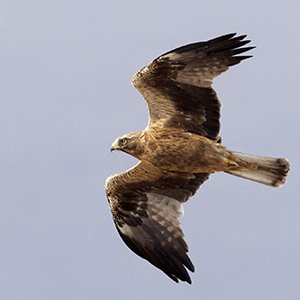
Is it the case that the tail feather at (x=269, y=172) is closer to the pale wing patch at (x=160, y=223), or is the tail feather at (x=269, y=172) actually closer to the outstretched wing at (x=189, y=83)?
the outstretched wing at (x=189, y=83)

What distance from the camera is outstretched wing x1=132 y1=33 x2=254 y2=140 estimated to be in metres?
10.7

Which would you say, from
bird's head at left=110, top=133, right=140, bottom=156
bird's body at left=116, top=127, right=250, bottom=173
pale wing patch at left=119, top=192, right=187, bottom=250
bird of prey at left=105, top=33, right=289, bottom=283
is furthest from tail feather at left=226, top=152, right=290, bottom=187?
bird's head at left=110, top=133, right=140, bottom=156

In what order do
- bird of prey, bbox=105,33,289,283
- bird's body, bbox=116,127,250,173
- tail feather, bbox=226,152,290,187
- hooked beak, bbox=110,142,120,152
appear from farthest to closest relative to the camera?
tail feather, bbox=226,152,290,187
hooked beak, bbox=110,142,120,152
bird's body, bbox=116,127,250,173
bird of prey, bbox=105,33,289,283

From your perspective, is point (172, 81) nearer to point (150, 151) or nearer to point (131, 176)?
point (150, 151)

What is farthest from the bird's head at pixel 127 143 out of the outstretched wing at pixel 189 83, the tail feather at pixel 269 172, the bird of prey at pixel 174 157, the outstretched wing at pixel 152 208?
the tail feather at pixel 269 172

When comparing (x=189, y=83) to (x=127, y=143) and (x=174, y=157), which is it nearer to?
(x=174, y=157)

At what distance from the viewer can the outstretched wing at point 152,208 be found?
11.7 meters

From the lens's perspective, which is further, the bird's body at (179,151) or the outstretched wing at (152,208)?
the outstretched wing at (152,208)

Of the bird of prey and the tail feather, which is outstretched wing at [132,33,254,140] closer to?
the bird of prey

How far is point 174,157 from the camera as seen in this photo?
10945 mm

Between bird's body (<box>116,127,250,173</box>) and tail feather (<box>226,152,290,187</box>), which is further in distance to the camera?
tail feather (<box>226,152,290,187</box>)

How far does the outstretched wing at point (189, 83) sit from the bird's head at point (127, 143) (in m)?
0.51

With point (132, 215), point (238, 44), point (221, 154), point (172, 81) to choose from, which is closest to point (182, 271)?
point (132, 215)

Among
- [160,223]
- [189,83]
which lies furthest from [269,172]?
[160,223]
